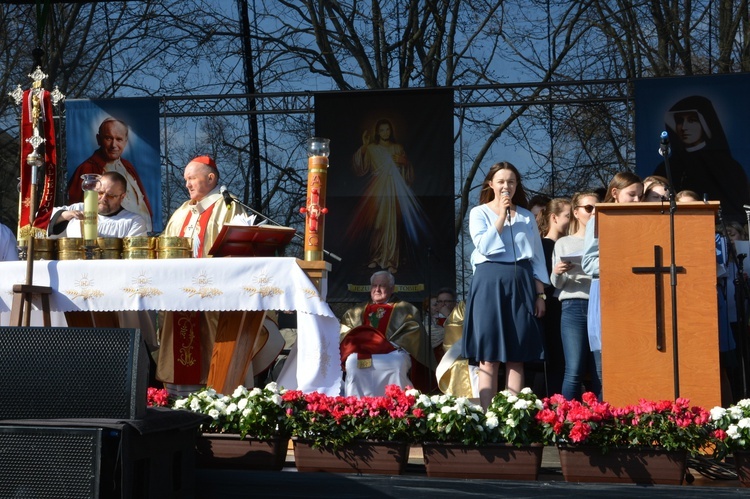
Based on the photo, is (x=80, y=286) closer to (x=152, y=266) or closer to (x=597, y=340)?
(x=152, y=266)

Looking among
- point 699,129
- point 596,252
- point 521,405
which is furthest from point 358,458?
point 699,129

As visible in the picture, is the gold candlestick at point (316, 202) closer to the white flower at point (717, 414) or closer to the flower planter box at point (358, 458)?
the flower planter box at point (358, 458)

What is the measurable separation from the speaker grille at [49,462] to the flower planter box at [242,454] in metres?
1.32

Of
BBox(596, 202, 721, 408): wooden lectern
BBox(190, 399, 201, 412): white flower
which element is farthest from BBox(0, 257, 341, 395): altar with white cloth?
BBox(596, 202, 721, 408): wooden lectern

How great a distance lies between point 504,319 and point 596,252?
0.65 m

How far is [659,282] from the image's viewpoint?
5.44 metres

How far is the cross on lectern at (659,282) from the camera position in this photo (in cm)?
538

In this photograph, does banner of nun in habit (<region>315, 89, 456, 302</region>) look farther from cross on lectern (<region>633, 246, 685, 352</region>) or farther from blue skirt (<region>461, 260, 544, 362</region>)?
cross on lectern (<region>633, 246, 685, 352</region>)

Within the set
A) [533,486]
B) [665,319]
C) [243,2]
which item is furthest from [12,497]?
[243,2]

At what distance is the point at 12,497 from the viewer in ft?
12.4

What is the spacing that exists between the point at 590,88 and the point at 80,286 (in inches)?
274

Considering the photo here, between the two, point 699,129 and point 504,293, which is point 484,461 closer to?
point 504,293

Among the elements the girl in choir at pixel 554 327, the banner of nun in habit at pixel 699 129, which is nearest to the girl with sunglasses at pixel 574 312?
the girl in choir at pixel 554 327

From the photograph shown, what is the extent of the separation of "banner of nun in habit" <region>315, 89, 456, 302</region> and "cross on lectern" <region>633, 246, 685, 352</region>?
5.05m
